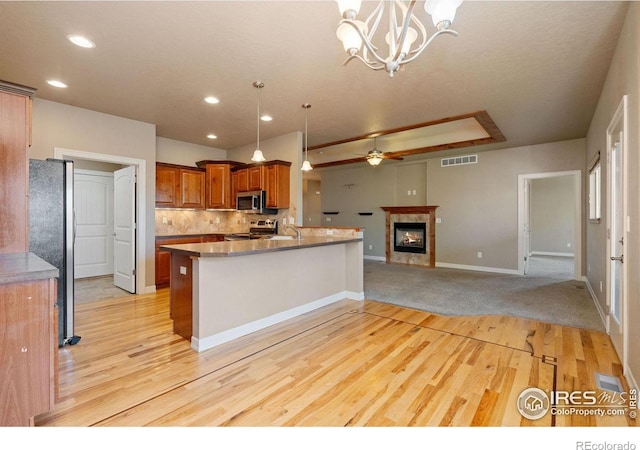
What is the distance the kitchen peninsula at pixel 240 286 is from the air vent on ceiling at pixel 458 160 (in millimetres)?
4353

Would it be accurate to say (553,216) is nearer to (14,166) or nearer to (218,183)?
(218,183)

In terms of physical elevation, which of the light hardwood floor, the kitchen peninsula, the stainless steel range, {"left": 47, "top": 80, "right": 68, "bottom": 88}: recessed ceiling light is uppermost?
{"left": 47, "top": 80, "right": 68, "bottom": 88}: recessed ceiling light

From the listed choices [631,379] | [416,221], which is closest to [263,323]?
[631,379]

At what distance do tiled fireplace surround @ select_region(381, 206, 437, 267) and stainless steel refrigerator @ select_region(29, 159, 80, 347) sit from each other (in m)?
6.70

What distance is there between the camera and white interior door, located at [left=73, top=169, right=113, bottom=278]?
5773 millimetres

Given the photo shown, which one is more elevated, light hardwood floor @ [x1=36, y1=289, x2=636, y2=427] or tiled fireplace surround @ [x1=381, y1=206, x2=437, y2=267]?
tiled fireplace surround @ [x1=381, y1=206, x2=437, y2=267]

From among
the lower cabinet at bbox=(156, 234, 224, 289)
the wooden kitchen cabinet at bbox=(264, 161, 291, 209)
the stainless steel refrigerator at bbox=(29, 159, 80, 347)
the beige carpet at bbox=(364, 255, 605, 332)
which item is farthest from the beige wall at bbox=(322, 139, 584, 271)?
the stainless steel refrigerator at bbox=(29, 159, 80, 347)

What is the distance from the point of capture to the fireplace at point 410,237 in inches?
298

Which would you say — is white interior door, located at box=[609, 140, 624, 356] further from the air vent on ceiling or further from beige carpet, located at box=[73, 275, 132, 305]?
beige carpet, located at box=[73, 275, 132, 305]

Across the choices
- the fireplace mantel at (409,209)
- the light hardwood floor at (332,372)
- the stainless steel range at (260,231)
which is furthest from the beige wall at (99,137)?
the fireplace mantel at (409,209)
